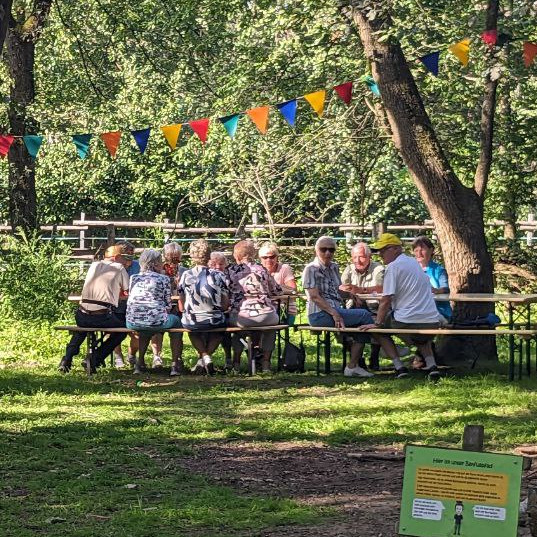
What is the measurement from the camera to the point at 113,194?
33875 millimetres

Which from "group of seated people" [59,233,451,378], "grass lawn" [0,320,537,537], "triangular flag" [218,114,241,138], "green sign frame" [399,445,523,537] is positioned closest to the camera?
"green sign frame" [399,445,523,537]

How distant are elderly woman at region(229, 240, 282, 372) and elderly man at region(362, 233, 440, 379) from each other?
3.80 feet

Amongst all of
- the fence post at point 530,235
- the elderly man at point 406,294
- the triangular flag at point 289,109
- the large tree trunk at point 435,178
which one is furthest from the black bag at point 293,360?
the fence post at point 530,235

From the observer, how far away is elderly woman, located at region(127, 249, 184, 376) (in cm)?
1298

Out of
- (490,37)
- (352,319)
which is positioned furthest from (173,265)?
(490,37)

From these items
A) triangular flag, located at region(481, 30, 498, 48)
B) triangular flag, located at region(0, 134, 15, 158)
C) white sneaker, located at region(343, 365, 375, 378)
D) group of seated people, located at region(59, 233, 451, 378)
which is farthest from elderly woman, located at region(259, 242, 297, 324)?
triangular flag, located at region(0, 134, 15, 158)

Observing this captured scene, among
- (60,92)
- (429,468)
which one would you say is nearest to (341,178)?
(60,92)

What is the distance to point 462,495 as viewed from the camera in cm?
492

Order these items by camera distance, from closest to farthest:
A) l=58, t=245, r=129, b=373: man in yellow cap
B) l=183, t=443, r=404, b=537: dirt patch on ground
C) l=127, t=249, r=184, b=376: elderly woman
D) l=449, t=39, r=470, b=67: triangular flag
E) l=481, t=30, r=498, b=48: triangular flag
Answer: l=183, t=443, r=404, b=537: dirt patch on ground → l=481, t=30, r=498, b=48: triangular flag → l=127, t=249, r=184, b=376: elderly woman → l=58, t=245, r=129, b=373: man in yellow cap → l=449, t=39, r=470, b=67: triangular flag

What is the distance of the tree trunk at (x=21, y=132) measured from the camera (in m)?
19.2

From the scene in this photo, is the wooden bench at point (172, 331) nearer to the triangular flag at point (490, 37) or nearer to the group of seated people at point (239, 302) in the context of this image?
the group of seated people at point (239, 302)

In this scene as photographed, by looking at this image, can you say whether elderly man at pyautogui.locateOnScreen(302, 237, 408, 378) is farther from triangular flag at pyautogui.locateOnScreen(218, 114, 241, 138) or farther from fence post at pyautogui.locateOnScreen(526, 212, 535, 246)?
fence post at pyautogui.locateOnScreen(526, 212, 535, 246)

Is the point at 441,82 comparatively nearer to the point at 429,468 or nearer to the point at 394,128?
the point at 394,128

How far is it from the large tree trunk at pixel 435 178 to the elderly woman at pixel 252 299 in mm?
1785
